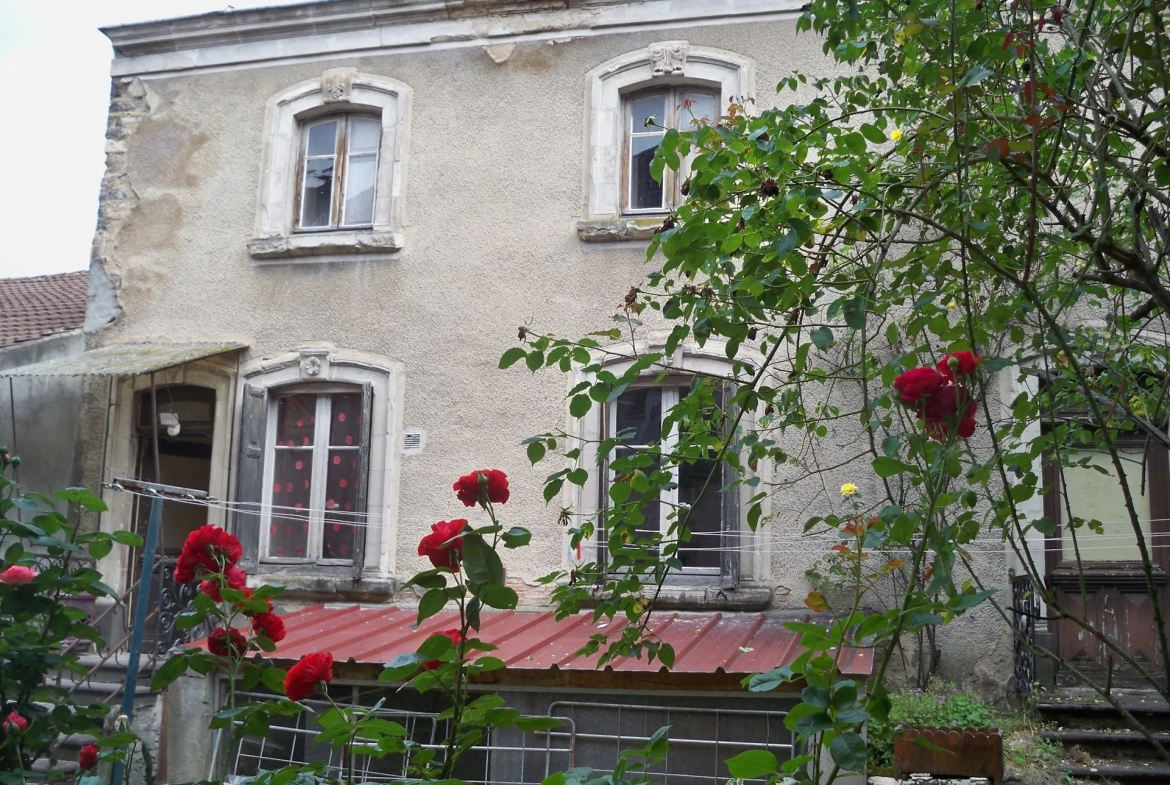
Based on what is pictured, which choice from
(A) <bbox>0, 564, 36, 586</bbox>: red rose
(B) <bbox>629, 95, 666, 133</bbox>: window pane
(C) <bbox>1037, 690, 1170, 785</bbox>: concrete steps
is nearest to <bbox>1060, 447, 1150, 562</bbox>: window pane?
(C) <bbox>1037, 690, 1170, 785</bbox>: concrete steps

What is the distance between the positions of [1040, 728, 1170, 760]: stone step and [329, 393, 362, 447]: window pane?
5654 mm

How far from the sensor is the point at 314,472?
29.5ft

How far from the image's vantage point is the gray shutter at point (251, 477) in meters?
8.97

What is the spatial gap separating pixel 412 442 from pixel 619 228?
2420mm

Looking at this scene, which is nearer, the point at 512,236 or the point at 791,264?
the point at 791,264

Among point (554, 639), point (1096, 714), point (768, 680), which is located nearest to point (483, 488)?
point (768, 680)

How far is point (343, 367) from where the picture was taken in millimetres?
8977

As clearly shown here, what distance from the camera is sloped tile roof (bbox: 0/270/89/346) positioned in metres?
10.5

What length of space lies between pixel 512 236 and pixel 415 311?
1.03 m

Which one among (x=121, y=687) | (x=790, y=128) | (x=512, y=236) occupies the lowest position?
(x=121, y=687)

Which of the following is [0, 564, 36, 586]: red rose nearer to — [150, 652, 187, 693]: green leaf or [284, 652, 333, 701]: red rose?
[150, 652, 187, 693]: green leaf

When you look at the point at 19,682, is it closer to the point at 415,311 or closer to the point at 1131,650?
the point at 415,311

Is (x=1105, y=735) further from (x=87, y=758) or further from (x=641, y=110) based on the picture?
(x=87, y=758)

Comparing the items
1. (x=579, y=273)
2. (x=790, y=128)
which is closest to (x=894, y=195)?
(x=790, y=128)
